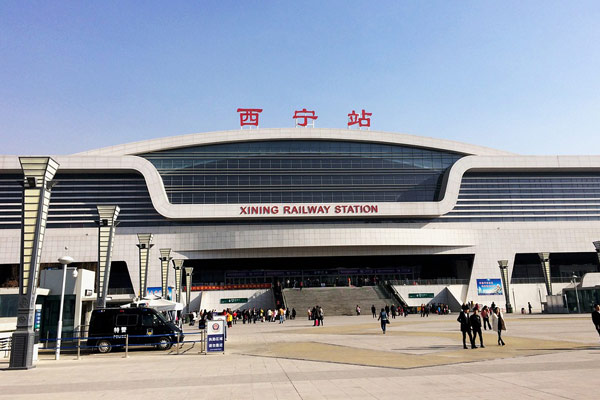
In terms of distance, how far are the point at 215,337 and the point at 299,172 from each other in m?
55.2

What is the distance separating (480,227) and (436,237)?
8.30 meters

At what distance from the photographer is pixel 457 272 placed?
76.9 meters

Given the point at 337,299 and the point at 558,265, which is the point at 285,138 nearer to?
the point at 337,299

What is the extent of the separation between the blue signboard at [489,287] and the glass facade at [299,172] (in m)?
15.1

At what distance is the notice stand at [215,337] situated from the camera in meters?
20.2

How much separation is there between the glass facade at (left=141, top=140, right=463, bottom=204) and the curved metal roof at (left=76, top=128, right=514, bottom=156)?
104cm

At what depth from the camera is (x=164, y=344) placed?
77.2 ft

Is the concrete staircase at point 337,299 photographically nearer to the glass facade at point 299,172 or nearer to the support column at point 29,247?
the glass facade at point 299,172

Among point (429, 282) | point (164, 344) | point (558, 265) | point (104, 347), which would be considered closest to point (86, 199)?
point (104, 347)

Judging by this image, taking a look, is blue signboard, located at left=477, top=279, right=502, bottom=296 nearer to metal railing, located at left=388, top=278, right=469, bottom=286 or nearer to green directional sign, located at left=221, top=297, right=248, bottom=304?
metal railing, located at left=388, top=278, right=469, bottom=286

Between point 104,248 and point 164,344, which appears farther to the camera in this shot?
point 104,248

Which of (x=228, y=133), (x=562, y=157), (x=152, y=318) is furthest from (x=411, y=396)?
(x=562, y=157)

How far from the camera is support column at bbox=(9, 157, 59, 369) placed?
16.4m

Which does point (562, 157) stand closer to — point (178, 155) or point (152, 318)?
point (178, 155)
